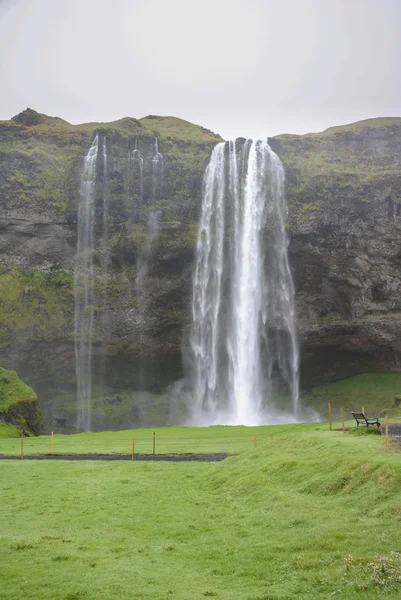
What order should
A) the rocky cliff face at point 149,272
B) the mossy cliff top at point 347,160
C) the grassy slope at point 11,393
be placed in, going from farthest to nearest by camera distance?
the mossy cliff top at point 347,160 < the rocky cliff face at point 149,272 < the grassy slope at point 11,393

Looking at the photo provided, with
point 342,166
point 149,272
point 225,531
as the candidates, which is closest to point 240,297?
point 149,272

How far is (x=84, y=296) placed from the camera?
76500mm

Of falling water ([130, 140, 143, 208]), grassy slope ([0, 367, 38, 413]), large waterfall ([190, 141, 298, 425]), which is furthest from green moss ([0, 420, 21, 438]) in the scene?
falling water ([130, 140, 143, 208])

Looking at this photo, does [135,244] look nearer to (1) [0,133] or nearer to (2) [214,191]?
(2) [214,191]

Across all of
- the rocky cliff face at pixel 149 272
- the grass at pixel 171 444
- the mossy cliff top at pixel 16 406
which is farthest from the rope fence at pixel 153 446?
the rocky cliff face at pixel 149 272

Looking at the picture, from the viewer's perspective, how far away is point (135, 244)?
76.0m

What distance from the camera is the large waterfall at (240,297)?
242ft

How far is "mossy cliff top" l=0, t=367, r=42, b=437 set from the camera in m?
58.2

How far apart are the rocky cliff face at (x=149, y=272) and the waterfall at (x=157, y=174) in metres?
0.50

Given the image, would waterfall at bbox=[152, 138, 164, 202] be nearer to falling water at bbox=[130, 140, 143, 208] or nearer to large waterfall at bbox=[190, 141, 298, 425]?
falling water at bbox=[130, 140, 143, 208]

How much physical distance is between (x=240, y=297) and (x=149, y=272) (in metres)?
12.6

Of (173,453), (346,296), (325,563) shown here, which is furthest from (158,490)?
(346,296)

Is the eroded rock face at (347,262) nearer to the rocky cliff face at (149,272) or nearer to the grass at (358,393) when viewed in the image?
the rocky cliff face at (149,272)

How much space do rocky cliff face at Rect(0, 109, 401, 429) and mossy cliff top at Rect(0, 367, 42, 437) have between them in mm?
10878
